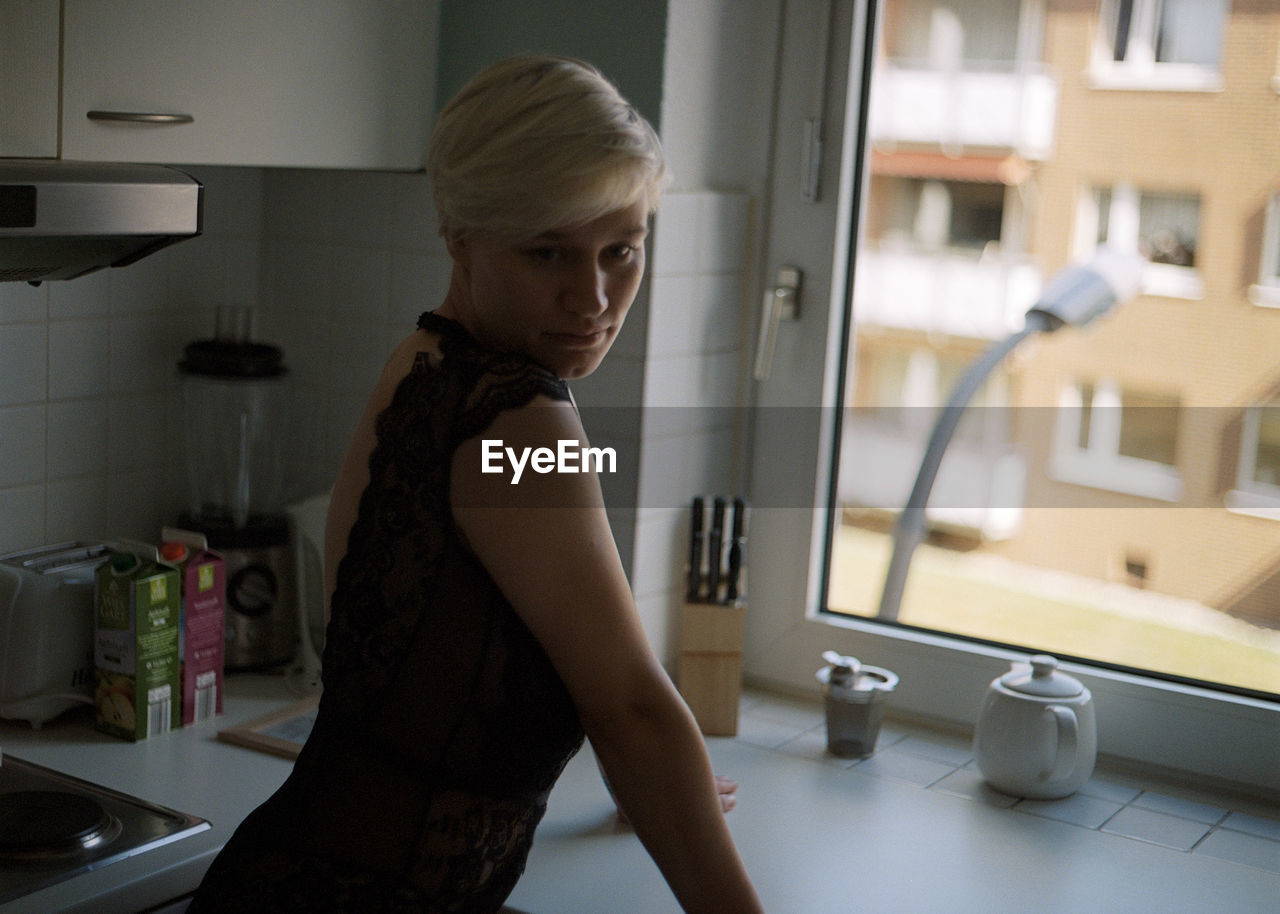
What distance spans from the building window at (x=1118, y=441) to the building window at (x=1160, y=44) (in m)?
0.36

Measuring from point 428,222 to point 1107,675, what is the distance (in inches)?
40.4

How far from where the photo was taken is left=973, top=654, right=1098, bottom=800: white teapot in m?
1.58

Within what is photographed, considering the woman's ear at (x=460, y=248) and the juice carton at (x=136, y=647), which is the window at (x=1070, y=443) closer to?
the juice carton at (x=136, y=647)

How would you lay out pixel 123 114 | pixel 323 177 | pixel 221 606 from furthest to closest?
1. pixel 323 177
2. pixel 221 606
3. pixel 123 114

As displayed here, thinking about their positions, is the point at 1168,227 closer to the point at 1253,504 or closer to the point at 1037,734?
the point at 1253,504

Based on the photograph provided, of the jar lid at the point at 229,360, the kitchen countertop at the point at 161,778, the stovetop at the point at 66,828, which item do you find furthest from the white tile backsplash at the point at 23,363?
the stovetop at the point at 66,828

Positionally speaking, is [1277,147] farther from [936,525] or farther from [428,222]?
[428,222]

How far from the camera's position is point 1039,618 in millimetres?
1853

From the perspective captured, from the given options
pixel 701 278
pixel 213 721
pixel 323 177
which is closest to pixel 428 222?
pixel 323 177

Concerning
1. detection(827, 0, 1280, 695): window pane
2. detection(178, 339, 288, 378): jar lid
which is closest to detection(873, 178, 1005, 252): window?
detection(827, 0, 1280, 695): window pane

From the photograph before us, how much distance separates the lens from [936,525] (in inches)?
75.6

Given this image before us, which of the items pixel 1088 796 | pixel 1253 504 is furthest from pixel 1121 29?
pixel 1088 796

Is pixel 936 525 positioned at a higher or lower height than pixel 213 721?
higher

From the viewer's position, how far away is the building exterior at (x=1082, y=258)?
1.66 metres
